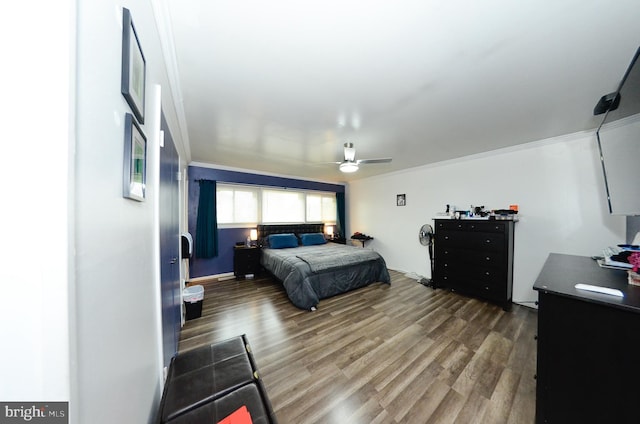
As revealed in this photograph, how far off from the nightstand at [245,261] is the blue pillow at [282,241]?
36 cm

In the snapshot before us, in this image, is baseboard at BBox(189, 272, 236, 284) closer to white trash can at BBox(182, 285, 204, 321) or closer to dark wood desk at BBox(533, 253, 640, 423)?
white trash can at BBox(182, 285, 204, 321)

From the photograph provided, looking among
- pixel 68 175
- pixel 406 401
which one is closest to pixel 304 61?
pixel 68 175

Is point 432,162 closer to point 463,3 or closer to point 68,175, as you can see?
point 463,3

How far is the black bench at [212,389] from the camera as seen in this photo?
0.95 m

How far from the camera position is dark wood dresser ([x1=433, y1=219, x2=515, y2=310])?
9.53ft

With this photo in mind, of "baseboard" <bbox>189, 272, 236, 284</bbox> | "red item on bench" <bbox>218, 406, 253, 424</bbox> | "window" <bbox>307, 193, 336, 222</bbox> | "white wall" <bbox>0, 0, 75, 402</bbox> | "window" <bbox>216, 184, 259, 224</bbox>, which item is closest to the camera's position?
"white wall" <bbox>0, 0, 75, 402</bbox>

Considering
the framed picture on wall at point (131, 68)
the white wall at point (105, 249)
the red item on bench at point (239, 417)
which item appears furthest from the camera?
the red item on bench at point (239, 417)

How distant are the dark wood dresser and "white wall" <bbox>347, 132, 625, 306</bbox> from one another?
0.30 m

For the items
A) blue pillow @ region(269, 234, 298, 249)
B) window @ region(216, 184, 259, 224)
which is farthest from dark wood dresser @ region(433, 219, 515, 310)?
window @ region(216, 184, 259, 224)

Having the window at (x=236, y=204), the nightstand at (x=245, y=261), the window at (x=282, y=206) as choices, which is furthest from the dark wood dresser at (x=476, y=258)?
the window at (x=236, y=204)

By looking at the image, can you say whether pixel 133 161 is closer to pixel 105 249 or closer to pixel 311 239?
pixel 105 249

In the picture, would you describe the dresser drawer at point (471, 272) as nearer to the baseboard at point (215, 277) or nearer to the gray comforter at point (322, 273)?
the gray comforter at point (322, 273)

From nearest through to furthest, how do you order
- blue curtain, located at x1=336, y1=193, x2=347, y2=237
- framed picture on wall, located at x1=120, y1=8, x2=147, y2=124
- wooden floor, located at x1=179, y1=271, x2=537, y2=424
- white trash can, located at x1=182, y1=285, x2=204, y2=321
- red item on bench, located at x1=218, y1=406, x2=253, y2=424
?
framed picture on wall, located at x1=120, y1=8, x2=147, y2=124
red item on bench, located at x1=218, y1=406, x2=253, y2=424
wooden floor, located at x1=179, y1=271, x2=537, y2=424
white trash can, located at x1=182, y1=285, x2=204, y2=321
blue curtain, located at x1=336, y1=193, x2=347, y2=237

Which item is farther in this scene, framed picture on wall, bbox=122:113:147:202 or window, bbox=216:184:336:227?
window, bbox=216:184:336:227
